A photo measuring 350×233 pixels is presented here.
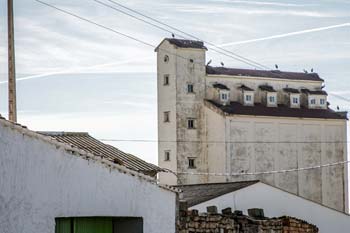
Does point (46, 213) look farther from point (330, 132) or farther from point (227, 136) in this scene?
point (330, 132)

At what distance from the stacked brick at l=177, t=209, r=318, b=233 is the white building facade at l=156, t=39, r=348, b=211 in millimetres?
37920

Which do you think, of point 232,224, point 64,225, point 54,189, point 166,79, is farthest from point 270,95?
point 54,189

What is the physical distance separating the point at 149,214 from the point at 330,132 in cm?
5567

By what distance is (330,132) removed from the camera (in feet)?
237

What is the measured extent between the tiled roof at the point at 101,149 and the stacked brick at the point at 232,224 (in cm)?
163

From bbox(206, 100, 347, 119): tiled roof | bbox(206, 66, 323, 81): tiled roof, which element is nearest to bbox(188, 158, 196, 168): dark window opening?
bbox(206, 100, 347, 119): tiled roof

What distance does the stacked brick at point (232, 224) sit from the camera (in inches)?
790

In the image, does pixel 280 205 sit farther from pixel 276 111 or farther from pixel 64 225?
pixel 276 111

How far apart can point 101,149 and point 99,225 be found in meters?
5.27

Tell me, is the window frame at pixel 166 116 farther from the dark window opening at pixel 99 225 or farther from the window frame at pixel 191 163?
the dark window opening at pixel 99 225

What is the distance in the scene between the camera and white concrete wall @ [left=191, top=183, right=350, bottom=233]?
31.6 m

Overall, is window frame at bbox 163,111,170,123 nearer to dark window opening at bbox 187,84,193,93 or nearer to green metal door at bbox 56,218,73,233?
dark window opening at bbox 187,84,193,93

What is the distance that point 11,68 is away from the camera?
26.5m

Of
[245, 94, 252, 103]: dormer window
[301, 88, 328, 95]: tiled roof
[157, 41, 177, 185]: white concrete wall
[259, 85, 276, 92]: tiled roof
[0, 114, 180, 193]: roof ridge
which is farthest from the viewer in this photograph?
[301, 88, 328, 95]: tiled roof
